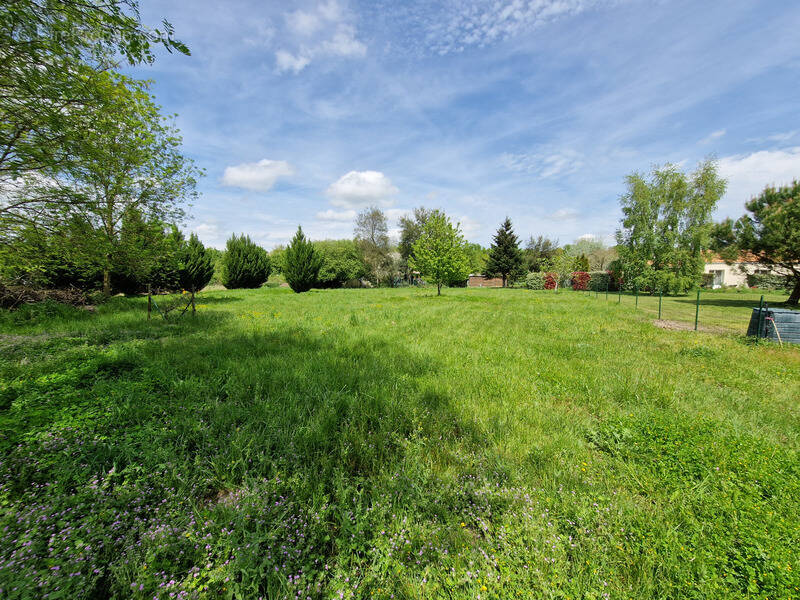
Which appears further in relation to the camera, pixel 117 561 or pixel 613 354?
pixel 613 354

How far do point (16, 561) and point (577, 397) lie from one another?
5161 mm

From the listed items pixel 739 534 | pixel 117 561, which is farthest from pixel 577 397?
pixel 117 561

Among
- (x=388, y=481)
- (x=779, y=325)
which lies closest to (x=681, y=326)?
(x=779, y=325)

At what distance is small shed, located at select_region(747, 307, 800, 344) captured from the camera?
283 inches

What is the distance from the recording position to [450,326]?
28.9 ft

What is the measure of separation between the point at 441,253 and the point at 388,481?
1878cm

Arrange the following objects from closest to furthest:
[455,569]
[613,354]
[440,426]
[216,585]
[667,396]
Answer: [216,585] < [455,569] < [440,426] < [667,396] < [613,354]

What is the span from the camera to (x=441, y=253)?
20.2 meters

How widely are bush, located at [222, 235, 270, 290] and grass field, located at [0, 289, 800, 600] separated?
23.5 metres

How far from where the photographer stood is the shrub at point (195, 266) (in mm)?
19312

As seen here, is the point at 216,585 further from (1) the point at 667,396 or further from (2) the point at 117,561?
(1) the point at 667,396

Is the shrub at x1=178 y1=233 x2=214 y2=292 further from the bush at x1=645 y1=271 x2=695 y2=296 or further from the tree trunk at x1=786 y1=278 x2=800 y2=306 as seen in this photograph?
the bush at x1=645 y1=271 x2=695 y2=296

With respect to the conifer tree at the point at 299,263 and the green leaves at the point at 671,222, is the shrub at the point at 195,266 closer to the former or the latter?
the conifer tree at the point at 299,263

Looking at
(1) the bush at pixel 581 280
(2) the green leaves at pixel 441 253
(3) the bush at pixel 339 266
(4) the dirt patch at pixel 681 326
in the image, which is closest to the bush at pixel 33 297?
(2) the green leaves at pixel 441 253
